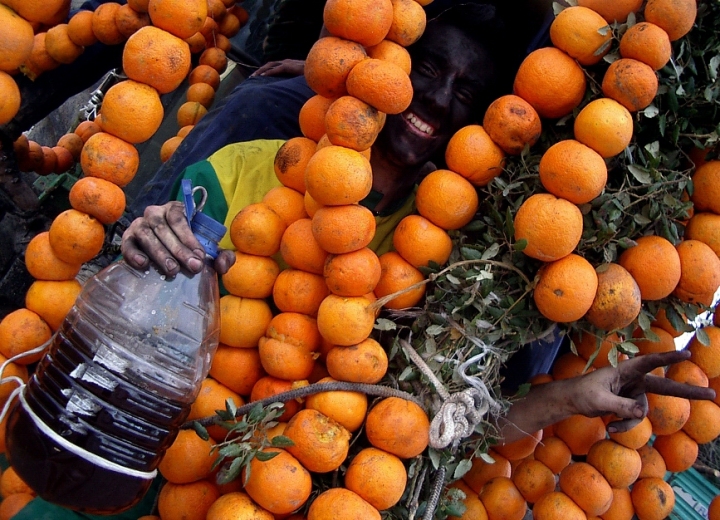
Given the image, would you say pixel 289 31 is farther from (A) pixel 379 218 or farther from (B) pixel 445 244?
(B) pixel 445 244

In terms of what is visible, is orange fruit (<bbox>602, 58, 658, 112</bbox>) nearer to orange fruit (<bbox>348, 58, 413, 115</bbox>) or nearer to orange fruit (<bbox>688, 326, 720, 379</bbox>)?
orange fruit (<bbox>348, 58, 413, 115</bbox>)

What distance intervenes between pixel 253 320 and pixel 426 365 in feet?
1.70

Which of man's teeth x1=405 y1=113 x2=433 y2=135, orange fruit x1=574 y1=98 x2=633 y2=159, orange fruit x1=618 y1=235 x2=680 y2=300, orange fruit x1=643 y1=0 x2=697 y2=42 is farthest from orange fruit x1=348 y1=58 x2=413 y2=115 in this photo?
orange fruit x1=618 y1=235 x2=680 y2=300

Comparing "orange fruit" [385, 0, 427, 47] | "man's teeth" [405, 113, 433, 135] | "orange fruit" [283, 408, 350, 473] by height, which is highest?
"orange fruit" [385, 0, 427, 47]

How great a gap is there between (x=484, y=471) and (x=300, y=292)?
95 centimetres

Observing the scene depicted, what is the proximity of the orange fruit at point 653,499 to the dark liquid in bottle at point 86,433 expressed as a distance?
1.56 m

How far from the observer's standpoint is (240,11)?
12.0 ft

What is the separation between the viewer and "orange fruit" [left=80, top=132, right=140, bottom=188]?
1693mm

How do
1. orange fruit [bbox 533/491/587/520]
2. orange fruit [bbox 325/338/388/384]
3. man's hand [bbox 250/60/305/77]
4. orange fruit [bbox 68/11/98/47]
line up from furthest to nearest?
man's hand [bbox 250/60/305/77]
orange fruit [bbox 68/11/98/47]
orange fruit [bbox 533/491/587/520]
orange fruit [bbox 325/338/388/384]

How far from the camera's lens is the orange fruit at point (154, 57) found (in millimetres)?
1635

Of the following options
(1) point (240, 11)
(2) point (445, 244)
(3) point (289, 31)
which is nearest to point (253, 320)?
→ (2) point (445, 244)

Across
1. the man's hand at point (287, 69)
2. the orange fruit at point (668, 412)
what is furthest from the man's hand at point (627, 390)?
the man's hand at point (287, 69)

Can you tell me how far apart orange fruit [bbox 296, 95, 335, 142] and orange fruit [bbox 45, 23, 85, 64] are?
1.08 metres

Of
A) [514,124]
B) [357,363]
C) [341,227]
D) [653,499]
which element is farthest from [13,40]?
[653,499]
